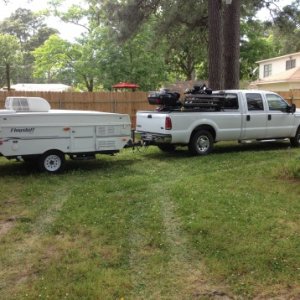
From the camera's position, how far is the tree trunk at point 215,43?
55.5 ft

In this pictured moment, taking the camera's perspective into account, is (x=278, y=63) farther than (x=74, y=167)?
Yes

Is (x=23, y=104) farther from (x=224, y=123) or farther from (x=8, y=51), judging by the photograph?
(x=8, y=51)

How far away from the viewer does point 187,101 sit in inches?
505

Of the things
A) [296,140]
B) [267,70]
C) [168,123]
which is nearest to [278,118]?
[296,140]

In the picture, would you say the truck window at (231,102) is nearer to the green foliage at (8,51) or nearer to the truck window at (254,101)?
the truck window at (254,101)

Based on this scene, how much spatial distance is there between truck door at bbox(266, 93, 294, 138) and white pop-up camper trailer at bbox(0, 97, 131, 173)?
4837mm

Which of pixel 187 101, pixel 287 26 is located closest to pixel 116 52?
pixel 287 26

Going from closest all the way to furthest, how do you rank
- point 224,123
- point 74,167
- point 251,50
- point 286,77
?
point 74,167, point 224,123, point 286,77, point 251,50

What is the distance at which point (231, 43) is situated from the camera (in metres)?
18.6

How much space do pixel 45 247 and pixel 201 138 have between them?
297 inches

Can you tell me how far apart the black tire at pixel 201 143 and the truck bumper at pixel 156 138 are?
76 cm

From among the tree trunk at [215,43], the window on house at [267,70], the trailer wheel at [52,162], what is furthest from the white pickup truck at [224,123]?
the window on house at [267,70]

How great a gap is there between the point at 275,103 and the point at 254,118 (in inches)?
41.0

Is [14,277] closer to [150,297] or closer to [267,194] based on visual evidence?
[150,297]
